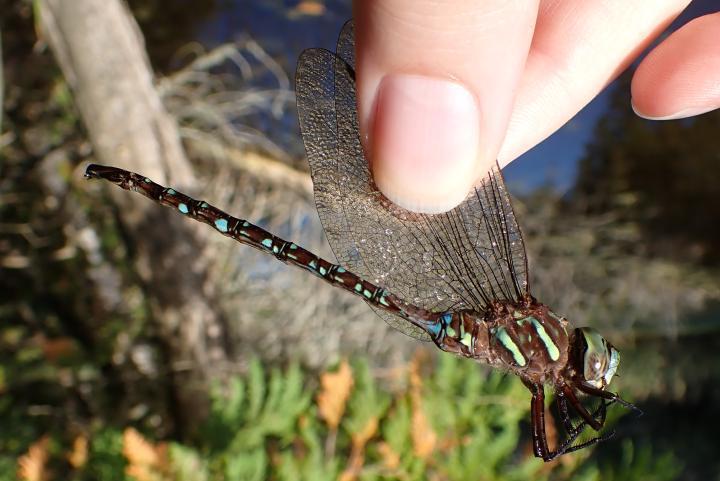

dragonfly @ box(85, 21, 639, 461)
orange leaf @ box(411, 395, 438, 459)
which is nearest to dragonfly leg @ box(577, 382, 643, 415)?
dragonfly @ box(85, 21, 639, 461)

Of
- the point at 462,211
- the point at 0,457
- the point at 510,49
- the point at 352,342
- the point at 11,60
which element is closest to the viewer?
the point at 510,49

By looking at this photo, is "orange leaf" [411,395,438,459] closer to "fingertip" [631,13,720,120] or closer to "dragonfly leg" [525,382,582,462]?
"dragonfly leg" [525,382,582,462]

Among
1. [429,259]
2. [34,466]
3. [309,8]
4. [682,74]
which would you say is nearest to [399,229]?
[429,259]

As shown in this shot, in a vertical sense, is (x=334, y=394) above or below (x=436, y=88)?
below

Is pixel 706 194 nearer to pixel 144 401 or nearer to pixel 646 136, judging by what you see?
pixel 646 136

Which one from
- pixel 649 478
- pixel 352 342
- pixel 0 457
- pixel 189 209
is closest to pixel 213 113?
pixel 352 342

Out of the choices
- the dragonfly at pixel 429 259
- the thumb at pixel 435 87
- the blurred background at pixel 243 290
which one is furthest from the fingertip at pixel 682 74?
the blurred background at pixel 243 290

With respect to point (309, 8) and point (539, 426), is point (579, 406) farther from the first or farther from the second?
point (309, 8)
